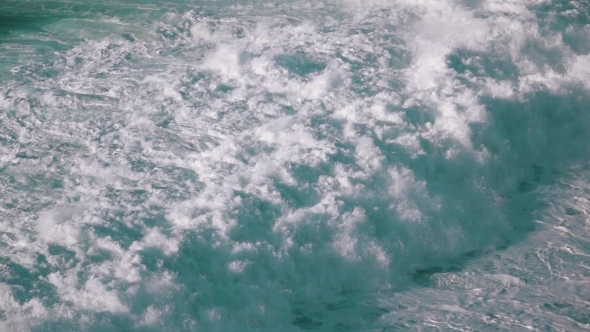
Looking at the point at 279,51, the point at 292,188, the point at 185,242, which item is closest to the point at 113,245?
the point at 185,242

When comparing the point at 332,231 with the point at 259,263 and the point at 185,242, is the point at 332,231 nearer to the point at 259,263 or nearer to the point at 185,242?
the point at 259,263

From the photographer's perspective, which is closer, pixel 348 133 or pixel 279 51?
pixel 348 133

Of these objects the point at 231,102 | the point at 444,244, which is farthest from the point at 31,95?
the point at 444,244

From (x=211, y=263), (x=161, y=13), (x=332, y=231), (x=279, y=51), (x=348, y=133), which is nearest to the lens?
(x=211, y=263)

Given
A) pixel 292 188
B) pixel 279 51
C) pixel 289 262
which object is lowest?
pixel 289 262

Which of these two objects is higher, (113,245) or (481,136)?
(481,136)

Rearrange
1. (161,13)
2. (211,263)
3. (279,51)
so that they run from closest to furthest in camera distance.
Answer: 1. (211,263)
2. (279,51)
3. (161,13)
